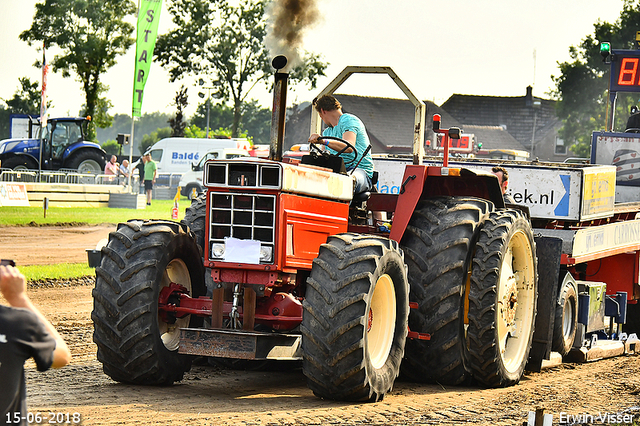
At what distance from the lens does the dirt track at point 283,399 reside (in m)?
5.85

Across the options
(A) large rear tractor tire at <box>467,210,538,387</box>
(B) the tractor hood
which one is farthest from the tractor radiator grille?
(B) the tractor hood

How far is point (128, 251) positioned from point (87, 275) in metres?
7.95

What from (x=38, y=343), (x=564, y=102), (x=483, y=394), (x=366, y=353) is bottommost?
(x=483, y=394)

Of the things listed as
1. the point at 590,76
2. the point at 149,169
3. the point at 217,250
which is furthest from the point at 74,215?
the point at 590,76

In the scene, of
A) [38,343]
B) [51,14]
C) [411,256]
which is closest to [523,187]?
[411,256]

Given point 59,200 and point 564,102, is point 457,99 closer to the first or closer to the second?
point 564,102

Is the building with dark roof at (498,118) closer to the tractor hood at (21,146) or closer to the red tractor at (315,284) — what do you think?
the tractor hood at (21,146)

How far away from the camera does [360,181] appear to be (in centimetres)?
746

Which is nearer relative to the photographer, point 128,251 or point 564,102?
point 128,251

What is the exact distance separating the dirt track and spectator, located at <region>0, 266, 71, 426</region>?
2371 millimetres

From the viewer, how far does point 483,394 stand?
731 centimetres

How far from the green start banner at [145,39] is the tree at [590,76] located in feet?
129

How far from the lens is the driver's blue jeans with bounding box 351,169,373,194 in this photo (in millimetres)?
7406

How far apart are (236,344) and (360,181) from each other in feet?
6.10
